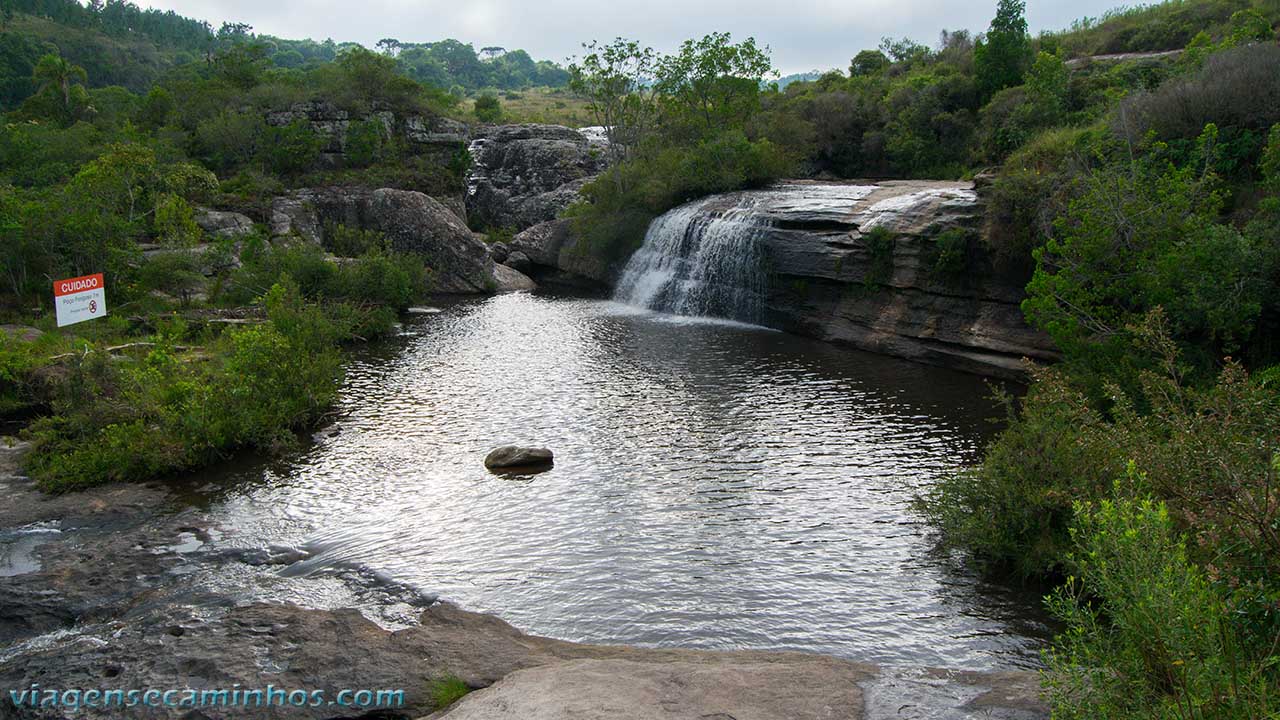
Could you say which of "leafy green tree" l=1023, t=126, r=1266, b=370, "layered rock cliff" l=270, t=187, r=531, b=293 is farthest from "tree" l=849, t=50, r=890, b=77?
"leafy green tree" l=1023, t=126, r=1266, b=370

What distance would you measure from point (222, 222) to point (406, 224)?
7.96 meters

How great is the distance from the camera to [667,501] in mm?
12320

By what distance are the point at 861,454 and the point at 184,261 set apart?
2090cm

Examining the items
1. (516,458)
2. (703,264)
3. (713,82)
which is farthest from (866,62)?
(516,458)

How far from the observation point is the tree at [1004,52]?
117 ft

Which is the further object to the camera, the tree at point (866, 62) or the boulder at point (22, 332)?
the tree at point (866, 62)

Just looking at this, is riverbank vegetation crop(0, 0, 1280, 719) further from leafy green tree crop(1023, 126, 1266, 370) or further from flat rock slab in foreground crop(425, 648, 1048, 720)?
flat rock slab in foreground crop(425, 648, 1048, 720)

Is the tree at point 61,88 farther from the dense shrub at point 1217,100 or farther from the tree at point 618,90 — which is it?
the dense shrub at point 1217,100

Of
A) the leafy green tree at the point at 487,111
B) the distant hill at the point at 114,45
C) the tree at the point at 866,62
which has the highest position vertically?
the distant hill at the point at 114,45

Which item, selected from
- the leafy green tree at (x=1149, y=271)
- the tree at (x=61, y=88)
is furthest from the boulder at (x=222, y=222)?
the leafy green tree at (x=1149, y=271)

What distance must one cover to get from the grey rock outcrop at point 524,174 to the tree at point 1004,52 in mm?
22122

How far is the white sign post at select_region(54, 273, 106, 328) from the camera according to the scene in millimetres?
16125

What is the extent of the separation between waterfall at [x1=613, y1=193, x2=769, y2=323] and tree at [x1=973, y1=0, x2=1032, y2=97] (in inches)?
562

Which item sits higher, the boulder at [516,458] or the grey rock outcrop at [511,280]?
the grey rock outcrop at [511,280]
